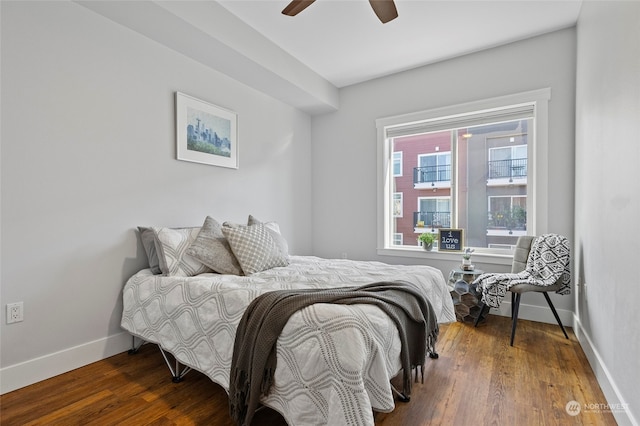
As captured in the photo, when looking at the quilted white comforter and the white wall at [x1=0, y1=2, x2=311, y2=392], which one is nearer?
the quilted white comforter

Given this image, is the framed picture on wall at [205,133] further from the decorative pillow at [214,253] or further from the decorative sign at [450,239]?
the decorative sign at [450,239]

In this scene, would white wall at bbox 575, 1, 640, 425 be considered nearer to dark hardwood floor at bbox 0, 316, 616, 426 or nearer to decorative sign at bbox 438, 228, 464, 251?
dark hardwood floor at bbox 0, 316, 616, 426

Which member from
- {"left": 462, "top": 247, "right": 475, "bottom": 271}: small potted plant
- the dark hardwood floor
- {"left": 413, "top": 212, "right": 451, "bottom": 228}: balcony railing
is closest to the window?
{"left": 413, "top": 212, "right": 451, "bottom": 228}: balcony railing

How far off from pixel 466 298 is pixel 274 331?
91.6 inches

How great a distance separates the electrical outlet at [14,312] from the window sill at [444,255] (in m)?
3.32

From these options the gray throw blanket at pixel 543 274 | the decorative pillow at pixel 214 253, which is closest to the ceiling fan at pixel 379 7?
the decorative pillow at pixel 214 253

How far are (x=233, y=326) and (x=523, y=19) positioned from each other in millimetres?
3413

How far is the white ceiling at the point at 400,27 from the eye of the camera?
2.71 meters

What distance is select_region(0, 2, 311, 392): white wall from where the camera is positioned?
199 centimetres

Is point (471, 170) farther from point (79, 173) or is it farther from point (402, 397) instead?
point (79, 173)

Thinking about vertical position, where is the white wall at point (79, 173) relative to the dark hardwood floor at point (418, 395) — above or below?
above

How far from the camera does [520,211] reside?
134 inches

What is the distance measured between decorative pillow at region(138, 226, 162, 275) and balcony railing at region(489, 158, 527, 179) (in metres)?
3.34

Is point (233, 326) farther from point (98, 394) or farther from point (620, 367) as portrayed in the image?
point (620, 367)
